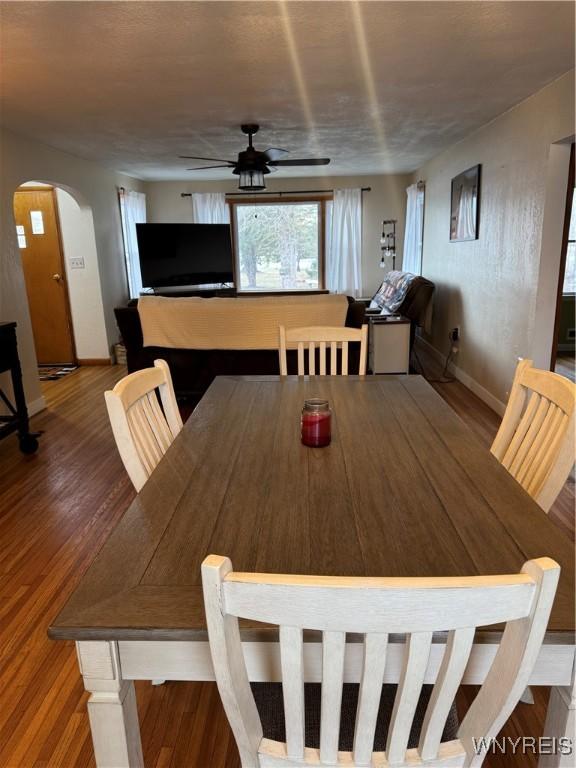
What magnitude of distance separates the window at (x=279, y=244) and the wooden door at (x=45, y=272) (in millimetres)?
2747

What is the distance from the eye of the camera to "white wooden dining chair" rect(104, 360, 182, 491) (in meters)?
1.36

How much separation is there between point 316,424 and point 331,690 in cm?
84

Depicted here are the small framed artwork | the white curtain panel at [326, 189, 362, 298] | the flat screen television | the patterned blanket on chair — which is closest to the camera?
the small framed artwork

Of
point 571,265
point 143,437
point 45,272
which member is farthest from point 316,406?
point 571,265

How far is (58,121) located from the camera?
150 inches

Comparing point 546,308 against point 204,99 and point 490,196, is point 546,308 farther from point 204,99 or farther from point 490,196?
point 204,99

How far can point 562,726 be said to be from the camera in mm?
897

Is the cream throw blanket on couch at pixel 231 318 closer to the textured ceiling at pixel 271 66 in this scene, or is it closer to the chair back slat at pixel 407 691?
the textured ceiling at pixel 271 66

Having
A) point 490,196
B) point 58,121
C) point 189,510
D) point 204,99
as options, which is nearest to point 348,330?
point 189,510

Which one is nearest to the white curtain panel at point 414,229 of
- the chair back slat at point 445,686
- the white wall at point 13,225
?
the white wall at point 13,225

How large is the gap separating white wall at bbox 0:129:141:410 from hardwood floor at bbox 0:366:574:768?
0.95 meters

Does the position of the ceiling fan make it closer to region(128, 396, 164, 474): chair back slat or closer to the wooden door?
the wooden door

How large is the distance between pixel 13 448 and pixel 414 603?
3717 mm

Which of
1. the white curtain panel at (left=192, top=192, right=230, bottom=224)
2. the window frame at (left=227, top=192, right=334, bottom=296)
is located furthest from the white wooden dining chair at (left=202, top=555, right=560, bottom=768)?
the white curtain panel at (left=192, top=192, right=230, bottom=224)
